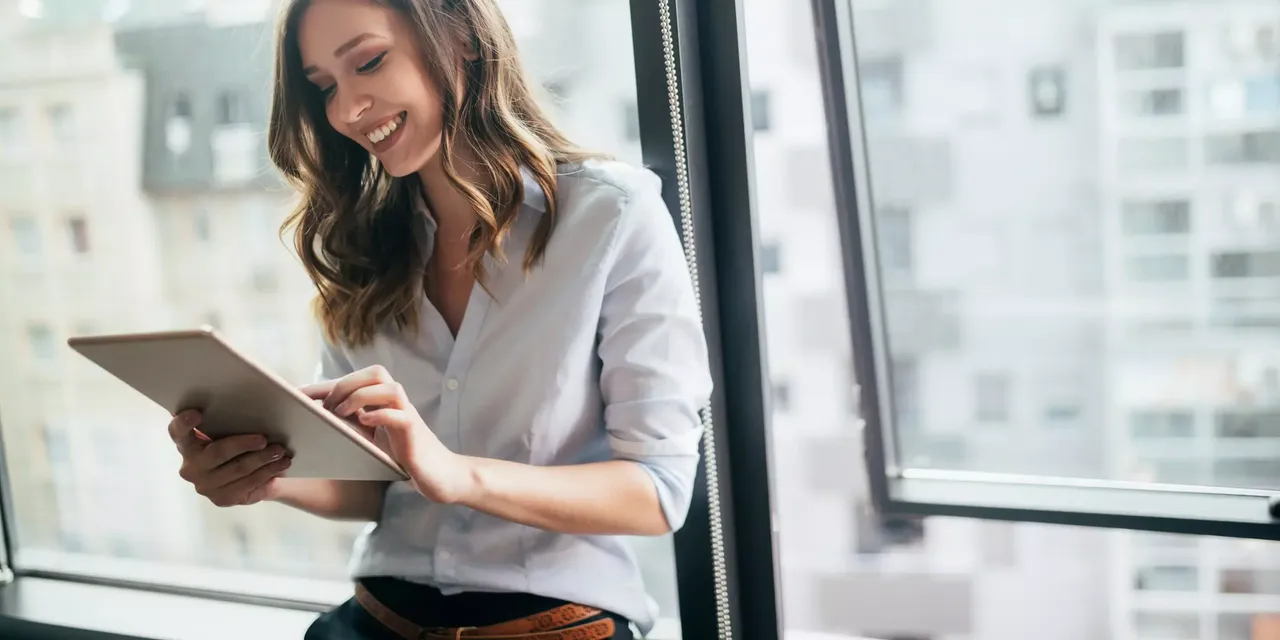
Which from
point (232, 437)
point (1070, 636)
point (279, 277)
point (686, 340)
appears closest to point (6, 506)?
point (279, 277)

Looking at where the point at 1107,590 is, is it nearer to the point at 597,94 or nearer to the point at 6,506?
the point at 597,94

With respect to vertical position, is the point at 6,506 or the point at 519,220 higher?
the point at 519,220

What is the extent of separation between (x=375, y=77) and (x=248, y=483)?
0.50m

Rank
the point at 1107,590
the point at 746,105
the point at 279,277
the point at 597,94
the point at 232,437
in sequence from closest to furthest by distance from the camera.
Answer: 1. the point at 232,437
2. the point at 746,105
3. the point at 597,94
4. the point at 1107,590
5. the point at 279,277

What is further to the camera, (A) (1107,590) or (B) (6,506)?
(B) (6,506)

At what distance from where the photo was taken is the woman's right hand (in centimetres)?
107

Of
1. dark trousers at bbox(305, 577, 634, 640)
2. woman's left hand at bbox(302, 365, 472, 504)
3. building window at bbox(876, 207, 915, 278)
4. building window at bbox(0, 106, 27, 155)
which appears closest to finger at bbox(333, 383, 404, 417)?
woman's left hand at bbox(302, 365, 472, 504)

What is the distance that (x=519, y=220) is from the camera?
124 cm

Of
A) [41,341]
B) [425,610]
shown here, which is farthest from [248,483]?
[41,341]

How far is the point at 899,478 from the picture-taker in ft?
5.35

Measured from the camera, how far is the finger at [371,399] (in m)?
1.01

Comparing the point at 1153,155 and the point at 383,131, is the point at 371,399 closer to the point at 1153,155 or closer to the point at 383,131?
the point at 383,131

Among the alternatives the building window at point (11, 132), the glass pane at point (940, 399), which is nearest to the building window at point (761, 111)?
the glass pane at point (940, 399)

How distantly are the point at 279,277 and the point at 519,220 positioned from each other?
777mm
